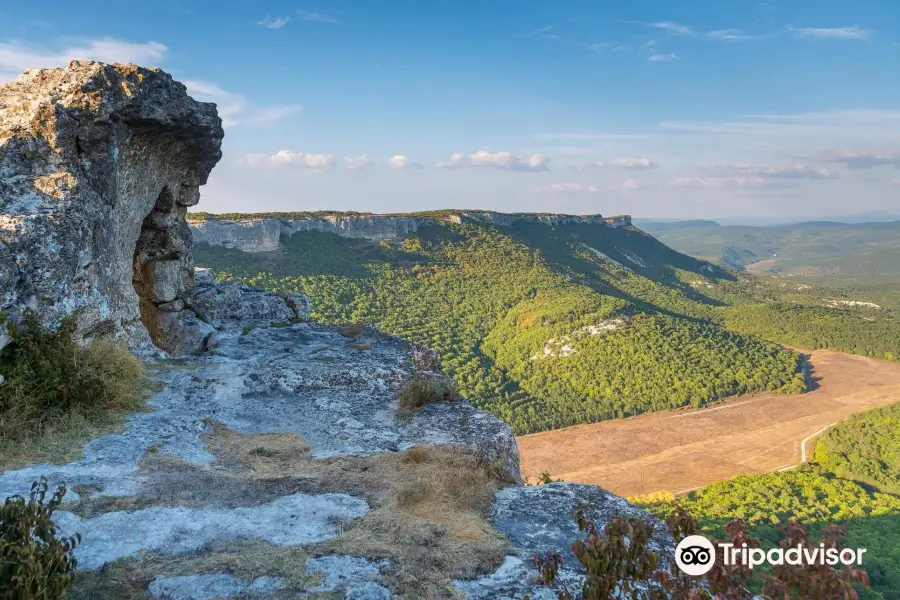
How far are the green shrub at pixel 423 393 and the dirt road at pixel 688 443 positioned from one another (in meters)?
24.6

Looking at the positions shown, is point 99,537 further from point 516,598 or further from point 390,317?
point 390,317

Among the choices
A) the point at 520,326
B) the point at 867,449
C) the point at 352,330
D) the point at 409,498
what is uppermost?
the point at 352,330

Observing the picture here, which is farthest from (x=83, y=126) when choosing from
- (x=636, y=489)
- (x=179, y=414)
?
(x=636, y=489)

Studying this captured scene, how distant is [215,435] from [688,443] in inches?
1462

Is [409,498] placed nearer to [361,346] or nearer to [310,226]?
[361,346]

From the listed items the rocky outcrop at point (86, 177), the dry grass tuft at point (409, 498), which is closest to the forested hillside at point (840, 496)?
the dry grass tuft at point (409, 498)

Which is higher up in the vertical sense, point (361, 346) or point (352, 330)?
point (352, 330)

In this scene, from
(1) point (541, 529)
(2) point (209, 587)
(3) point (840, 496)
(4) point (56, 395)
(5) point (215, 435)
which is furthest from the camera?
(3) point (840, 496)

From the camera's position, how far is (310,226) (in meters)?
53.5

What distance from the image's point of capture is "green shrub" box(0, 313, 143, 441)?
515 centimetres

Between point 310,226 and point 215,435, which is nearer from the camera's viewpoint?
point 215,435

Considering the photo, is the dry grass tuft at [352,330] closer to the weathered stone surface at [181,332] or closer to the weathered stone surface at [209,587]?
the weathered stone surface at [181,332]

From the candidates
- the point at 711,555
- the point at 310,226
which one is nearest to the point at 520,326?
the point at 310,226

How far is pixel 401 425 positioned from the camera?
21.8ft
